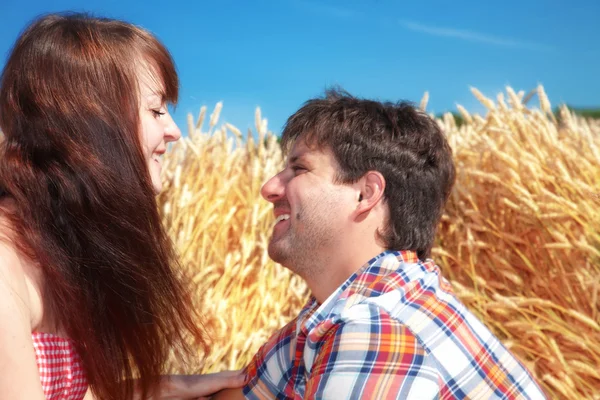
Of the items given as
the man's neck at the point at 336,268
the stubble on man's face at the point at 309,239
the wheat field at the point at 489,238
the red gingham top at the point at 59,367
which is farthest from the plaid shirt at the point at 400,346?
the wheat field at the point at 489,238

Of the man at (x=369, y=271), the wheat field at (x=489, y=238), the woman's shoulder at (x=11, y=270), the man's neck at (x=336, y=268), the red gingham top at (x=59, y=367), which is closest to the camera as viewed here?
the woman's shoulder at (x=11, y=270)

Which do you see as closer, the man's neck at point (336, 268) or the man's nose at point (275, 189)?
the man's neck at point (336, 268)

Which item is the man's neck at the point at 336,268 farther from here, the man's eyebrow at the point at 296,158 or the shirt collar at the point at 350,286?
the man's eyebrow at the point at 296,158

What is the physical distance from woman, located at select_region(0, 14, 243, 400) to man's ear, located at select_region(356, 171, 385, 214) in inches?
25.6

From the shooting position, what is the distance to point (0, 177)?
1.65 meters

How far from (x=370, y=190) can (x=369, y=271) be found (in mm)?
402

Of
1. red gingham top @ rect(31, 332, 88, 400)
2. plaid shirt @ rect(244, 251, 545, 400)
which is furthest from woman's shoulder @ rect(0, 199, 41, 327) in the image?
plaid shirt @ rect(244, 251, 545, 400)

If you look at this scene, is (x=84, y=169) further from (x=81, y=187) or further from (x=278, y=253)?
(x=278, y=253)

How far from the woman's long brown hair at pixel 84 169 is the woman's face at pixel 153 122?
34 millimetres

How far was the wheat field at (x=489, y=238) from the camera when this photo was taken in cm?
276

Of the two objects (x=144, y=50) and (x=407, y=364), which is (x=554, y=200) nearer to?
(x=407, y=364)

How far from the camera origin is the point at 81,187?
168cm

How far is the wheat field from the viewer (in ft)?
9.05

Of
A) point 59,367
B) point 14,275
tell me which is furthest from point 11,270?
point 59,367
